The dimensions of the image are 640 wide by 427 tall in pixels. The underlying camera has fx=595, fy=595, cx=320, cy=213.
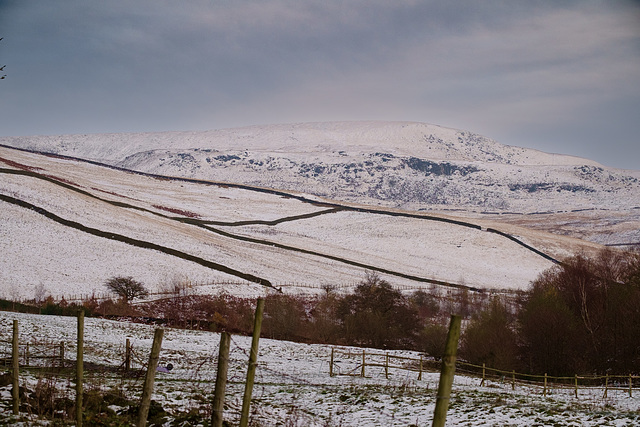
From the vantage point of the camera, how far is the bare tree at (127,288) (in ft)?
240

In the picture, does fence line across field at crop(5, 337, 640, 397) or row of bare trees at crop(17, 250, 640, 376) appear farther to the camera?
row of bare trees at crop(17, 250, 640, 376)

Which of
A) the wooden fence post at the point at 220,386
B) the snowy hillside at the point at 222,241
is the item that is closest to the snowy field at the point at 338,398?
the wooden fence post at the point at 220,386

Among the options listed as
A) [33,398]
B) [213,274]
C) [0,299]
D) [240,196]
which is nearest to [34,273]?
[0,299]

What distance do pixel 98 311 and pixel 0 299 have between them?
385 inches

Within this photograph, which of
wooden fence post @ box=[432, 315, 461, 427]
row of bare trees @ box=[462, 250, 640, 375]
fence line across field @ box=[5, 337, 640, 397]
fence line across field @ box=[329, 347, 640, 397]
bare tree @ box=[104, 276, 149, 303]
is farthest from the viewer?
bare tree @ box=[104, 276, 149, 303]

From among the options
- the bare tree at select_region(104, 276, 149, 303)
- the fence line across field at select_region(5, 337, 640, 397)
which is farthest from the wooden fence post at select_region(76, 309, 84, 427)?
the bare tree at select_region(104, 276, 149, 303)

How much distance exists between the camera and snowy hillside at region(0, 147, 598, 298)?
84.6m

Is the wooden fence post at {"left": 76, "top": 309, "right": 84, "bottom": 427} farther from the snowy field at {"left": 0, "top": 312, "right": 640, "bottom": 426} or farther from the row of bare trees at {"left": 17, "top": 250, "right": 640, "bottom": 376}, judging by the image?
the row of bare trees at {"left": 17, "top": 250, "right": 640, "bottom": 376}

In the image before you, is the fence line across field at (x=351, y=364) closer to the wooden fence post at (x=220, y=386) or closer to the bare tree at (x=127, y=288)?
the wooden fence post at (x=220, y=386)

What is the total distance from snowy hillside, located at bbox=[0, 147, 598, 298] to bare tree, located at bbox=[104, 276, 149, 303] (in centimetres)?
236

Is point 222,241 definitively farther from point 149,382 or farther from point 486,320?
point 149,382

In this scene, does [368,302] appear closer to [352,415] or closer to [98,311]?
[98,311]

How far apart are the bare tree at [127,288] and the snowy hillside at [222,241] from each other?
7.74 feet

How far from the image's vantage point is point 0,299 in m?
61.3
